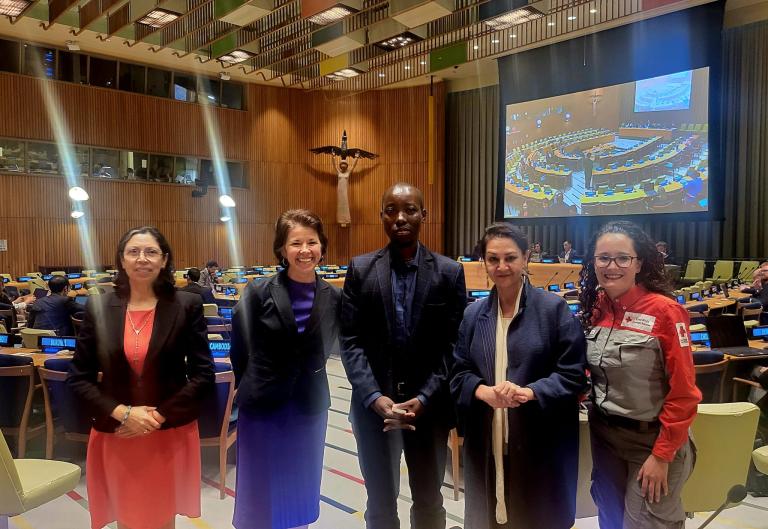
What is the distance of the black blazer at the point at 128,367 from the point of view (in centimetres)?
211

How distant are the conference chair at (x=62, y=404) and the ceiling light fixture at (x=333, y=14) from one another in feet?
29.0

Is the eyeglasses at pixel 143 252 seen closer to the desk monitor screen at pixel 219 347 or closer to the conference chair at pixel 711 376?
the desk monitor screen at pixel 219 347

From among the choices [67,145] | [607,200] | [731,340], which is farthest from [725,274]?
[67,145]

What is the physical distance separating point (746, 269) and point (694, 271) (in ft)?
3.60

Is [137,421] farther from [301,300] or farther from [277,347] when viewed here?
[301,300]

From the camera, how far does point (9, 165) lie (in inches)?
553

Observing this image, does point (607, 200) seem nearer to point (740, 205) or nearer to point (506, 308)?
point (740, 205)

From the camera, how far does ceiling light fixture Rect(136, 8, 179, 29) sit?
37.0 ft

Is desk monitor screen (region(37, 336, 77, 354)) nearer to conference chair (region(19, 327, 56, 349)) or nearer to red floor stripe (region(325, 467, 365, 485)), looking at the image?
conference chair (region(19, 327, 56, 349))

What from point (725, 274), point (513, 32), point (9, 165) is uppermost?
point (513, 32)

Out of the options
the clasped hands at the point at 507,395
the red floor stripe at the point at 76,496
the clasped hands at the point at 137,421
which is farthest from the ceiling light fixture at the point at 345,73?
the clasped hands at the point at 507,395

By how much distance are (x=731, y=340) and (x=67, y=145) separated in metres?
15.3

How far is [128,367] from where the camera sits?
2.13 m

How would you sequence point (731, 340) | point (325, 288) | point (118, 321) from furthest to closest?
point (731, 340) → point (325, 288) → point (118, 321)
